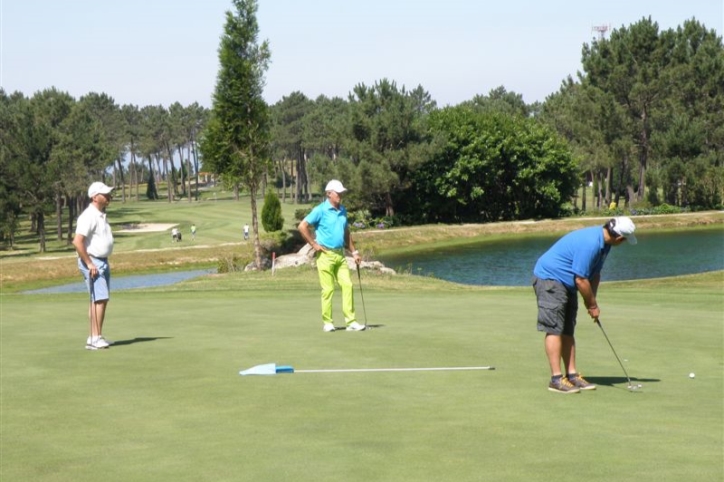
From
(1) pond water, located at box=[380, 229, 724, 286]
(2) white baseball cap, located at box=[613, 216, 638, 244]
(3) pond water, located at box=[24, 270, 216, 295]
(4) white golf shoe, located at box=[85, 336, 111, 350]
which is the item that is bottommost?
(1) pond water, located at box=[380, 229, 724, 286]

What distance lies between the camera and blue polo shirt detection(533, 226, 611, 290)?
11.1m

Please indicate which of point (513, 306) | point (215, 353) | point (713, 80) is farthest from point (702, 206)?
point (215, 353)

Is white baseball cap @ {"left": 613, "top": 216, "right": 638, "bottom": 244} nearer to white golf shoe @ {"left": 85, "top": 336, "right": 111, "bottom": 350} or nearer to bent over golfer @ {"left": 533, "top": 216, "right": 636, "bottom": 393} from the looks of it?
bent over golfer @ {"left": 533, "top": 216, "right": 636, "bottom": 393}

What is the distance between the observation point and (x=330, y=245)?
1669cm

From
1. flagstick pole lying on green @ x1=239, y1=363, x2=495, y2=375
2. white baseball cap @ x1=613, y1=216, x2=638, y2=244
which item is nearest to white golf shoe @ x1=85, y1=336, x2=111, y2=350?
flagstick pole lying on green @ x1=239, y1=363, x2=495, y2=375

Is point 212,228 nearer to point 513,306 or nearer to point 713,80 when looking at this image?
point 713,80

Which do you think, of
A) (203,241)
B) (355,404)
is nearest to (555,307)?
(355,404)

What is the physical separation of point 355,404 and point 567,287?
2.87 metres

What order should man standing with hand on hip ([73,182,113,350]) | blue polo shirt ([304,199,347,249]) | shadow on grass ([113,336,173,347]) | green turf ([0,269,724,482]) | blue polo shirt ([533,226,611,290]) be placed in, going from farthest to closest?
blue polo shirt ([304,199,347,249]), shadow on grass ([113,336,173,347]), man standing with hand on hip ([73,182,113,350]), blue polo shirt ([533,226,611,290]), green turf ([0,269,724,482])

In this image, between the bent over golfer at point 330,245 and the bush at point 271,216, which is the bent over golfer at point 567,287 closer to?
the bent over golfer at point 330,245

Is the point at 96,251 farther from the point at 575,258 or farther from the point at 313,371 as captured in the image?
the point at 575,258

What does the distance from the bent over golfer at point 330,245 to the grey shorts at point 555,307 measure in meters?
5.46

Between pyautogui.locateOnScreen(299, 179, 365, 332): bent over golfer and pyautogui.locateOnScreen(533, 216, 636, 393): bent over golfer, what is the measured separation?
5481 millimetres

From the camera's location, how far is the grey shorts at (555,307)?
11352 millimetres
